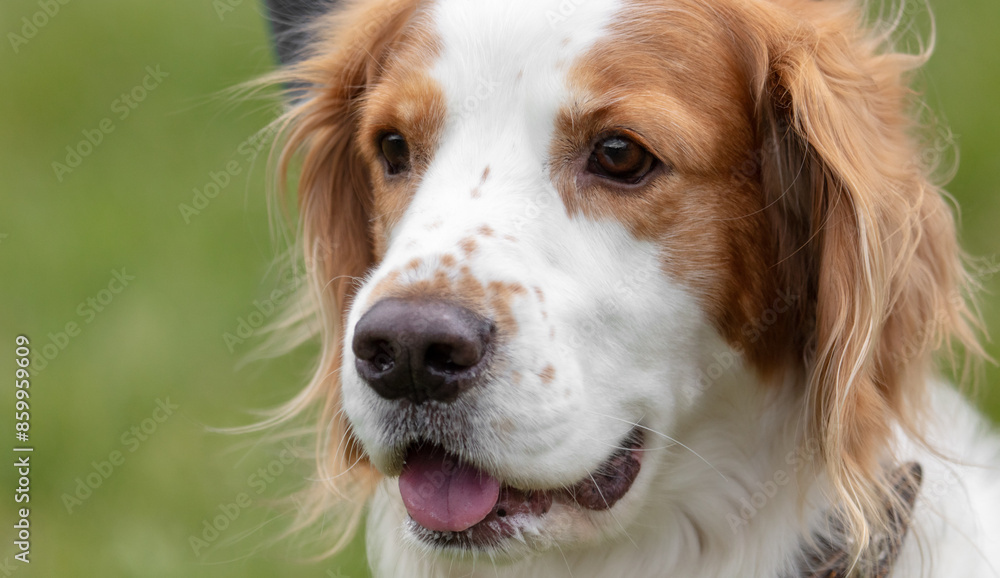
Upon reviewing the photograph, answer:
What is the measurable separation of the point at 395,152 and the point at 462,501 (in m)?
1.06

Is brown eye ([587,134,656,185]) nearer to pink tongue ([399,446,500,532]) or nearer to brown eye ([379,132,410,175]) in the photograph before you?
brown eye ([379,132,410,175])

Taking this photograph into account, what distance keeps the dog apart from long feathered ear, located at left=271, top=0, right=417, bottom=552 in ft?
1.30

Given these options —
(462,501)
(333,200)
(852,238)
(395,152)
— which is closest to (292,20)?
(333,200)

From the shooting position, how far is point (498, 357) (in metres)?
2.40

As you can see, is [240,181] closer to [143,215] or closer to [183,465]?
[143,215]

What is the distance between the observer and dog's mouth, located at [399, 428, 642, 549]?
8.50 ft

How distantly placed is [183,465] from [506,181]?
324cm

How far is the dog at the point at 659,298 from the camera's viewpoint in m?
2.50

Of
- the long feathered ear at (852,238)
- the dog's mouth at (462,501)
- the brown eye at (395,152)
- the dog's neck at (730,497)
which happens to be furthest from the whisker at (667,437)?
the brown eye at (395,152)

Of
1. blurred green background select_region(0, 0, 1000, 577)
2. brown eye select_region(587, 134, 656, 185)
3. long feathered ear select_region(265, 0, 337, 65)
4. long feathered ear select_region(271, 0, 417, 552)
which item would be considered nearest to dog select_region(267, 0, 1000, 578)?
brown eye select_region(587, 134, 656, 185)

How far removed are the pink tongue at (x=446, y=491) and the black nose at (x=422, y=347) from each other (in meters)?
0.24

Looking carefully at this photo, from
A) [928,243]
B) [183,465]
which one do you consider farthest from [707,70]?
[183,465]

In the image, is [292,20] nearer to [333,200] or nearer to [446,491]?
[333,200]

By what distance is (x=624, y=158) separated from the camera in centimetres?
267
